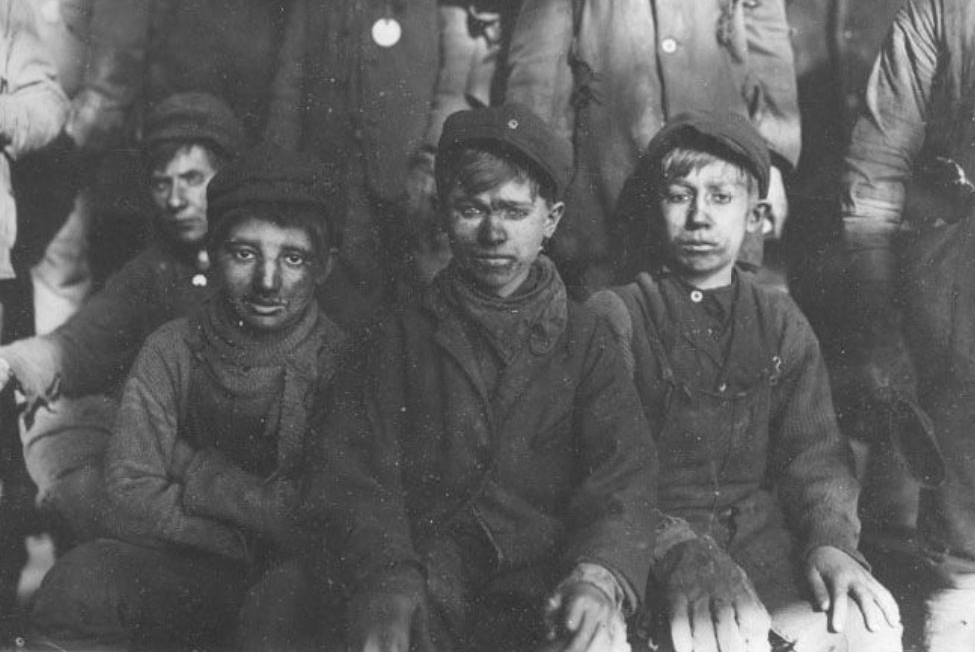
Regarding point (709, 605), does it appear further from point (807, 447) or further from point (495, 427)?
point (495, 427)

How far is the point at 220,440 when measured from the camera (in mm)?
2746

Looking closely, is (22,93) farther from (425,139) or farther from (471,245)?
(471,245)

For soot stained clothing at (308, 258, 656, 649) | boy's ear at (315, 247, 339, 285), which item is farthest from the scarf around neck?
boy's ear at (315, 247, 339, 285)

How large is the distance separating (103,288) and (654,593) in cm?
148

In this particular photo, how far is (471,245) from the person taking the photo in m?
2.64

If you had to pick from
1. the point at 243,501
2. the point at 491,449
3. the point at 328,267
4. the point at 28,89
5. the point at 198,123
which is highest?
the point at 28,89

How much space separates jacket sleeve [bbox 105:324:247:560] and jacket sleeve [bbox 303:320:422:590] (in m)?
0.27

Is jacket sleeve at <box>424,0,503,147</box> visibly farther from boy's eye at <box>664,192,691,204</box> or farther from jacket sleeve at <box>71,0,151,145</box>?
jacket sleeve at <box>71,0,151,145</box>

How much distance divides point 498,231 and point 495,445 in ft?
1.50

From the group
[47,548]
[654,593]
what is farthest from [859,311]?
[47,548]

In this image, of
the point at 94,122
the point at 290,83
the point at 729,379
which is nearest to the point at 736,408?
the point at 729,379

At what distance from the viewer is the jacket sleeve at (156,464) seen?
105 inches

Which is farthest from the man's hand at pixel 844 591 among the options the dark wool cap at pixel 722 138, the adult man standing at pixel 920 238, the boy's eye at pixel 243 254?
the boy's eye at pixel 243 254

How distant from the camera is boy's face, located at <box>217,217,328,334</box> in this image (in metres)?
2.72
